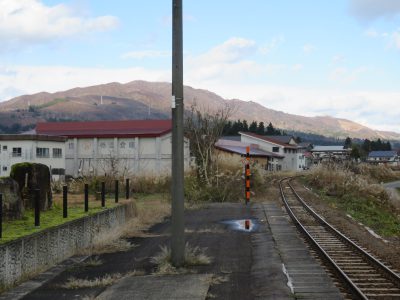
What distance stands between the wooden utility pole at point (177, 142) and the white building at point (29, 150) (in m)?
43.3

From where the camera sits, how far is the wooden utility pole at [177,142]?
10.0 meters

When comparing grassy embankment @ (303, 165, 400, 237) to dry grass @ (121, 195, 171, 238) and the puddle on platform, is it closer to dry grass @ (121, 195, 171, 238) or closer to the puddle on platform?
the puddle on platform

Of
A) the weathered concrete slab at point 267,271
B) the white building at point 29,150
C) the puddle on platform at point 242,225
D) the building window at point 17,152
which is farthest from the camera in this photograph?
the building window at point 17,152

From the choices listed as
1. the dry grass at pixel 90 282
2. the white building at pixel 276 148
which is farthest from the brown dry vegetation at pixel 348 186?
the white building at pixel 276 148

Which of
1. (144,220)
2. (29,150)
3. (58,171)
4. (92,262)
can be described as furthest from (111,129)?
(92,262)

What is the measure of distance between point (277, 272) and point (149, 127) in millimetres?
51366

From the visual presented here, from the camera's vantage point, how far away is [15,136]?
5216 centimetres

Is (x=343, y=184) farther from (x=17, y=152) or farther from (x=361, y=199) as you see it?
(x=17, y=152)

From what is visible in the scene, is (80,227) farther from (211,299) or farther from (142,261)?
(211,299)

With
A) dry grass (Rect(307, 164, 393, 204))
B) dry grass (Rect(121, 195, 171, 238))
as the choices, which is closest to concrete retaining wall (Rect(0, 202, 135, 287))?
dry grass (Rect(121, 195, 171, 238))

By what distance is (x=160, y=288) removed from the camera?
8.34m

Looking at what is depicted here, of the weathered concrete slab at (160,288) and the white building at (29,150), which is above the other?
the white building at (29,150)

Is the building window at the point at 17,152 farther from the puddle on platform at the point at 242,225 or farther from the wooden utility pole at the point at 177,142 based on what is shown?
the wooden utility pole at the point at 177,142

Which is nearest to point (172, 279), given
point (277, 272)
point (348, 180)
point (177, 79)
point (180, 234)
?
point (180, 234)
